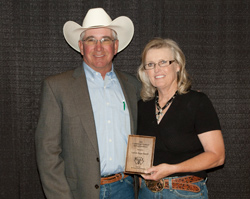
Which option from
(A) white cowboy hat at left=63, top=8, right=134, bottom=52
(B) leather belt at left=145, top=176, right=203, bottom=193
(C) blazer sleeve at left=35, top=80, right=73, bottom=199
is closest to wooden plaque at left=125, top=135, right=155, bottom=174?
(B) leather belt at left=145, top=176, right=203, bottom=193

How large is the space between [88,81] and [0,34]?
3.74 feet

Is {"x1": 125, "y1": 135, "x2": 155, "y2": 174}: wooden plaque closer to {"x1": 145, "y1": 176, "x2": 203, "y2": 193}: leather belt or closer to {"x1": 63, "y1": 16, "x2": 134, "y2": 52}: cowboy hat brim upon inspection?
{"x1": 145, "y1": 176, "x2": 203, "y2": 193}: leather belt

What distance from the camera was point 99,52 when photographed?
7.72 ft

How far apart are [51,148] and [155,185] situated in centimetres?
84

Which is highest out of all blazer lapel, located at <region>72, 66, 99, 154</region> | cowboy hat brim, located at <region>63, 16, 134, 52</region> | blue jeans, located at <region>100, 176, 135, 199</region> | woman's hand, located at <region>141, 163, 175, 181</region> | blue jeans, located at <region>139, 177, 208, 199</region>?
cowboy hat brim, located at <region>63, 16, 134, 52</region>

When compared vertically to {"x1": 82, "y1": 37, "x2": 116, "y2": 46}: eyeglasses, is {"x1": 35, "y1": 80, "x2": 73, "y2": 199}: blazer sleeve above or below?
below

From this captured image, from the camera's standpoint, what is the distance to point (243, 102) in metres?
2.97

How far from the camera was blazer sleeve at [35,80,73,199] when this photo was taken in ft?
7.04

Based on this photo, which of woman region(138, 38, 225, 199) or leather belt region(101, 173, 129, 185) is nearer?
woman region(138, 38, 225, 199)

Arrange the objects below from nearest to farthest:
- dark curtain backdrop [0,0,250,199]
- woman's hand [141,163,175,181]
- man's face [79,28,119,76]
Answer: woman's hand [141,163,175,181] → man's face [79,28,119,76] → dark curtain backdrop [0,0,250,199]

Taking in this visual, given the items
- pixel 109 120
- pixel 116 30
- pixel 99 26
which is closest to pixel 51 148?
pixel 109 120

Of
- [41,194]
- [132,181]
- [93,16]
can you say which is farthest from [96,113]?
[41,194]

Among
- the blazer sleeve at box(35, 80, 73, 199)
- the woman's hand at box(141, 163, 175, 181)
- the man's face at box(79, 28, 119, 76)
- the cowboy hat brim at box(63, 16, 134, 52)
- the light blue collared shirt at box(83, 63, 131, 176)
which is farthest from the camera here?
the cowboy hat brim at box(63, 16, 134, 52)

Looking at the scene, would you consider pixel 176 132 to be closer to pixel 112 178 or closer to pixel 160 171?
pixel 160 171
